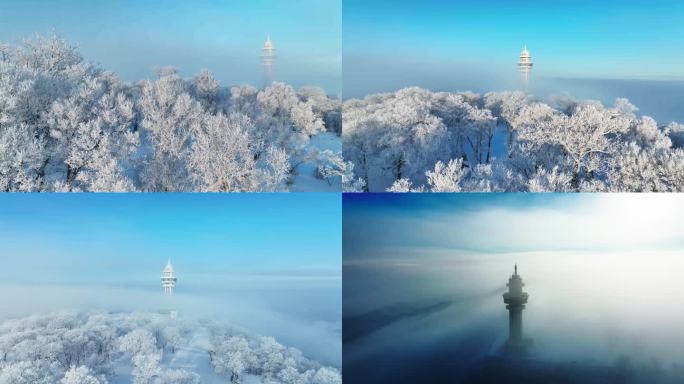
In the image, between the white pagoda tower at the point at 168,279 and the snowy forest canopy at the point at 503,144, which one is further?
the white pagoda tower at the point at 168,279

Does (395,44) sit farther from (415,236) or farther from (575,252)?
(575,252)

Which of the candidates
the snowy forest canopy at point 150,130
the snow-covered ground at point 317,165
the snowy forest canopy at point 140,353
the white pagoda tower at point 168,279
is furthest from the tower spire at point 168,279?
the snow-covered ground at point 317,165

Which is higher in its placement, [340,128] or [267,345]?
[340,128]

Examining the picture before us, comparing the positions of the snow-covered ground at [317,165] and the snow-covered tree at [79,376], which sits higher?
the snow-covered ground at [317,165]

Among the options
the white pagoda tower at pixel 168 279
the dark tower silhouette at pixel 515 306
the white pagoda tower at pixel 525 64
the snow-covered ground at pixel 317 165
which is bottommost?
the dark tower silhouette at pixel 515 306

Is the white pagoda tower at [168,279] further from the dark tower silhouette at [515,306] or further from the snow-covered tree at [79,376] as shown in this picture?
the dark tower silhouette at [515,306]

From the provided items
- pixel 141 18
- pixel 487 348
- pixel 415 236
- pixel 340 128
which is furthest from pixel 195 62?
pixel 487 348

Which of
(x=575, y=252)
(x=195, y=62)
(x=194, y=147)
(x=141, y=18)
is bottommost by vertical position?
(x=575, y=252)

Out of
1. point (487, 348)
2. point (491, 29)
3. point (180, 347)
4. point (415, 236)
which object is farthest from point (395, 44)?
point (180, 347)
